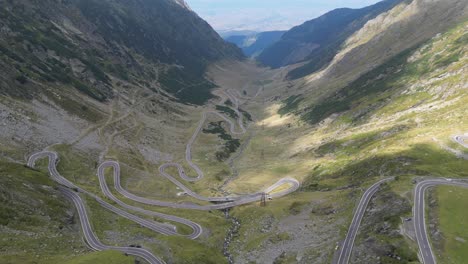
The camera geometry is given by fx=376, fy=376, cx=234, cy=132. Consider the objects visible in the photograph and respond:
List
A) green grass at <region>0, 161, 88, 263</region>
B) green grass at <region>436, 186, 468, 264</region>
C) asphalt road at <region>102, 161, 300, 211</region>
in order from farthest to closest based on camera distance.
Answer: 1. asphalt road at <region>102, 161, 300, 211</region>
2. green grass at <region>0, 161, 88, 263</region>
3. green grass at <region>436, 186, 468, 264</region>

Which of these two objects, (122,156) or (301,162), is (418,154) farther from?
(122,156)

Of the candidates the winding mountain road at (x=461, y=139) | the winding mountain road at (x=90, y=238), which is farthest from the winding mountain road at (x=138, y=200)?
the winding mountain road at (x=461, y=139)

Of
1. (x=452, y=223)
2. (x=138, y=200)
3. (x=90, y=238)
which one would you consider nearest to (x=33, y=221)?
(x=90, y=238)

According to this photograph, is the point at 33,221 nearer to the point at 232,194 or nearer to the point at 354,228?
the point at 232,194

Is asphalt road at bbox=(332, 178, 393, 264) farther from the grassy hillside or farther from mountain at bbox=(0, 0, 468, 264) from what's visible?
the grassy hillside

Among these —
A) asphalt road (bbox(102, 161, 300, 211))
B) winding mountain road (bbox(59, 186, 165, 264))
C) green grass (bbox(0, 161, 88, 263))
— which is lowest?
asphalt road (bbox(102, 161, 300, 211))

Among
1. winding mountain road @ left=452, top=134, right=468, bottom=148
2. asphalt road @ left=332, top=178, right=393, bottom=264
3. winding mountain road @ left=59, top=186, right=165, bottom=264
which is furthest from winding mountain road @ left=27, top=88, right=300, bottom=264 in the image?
winding mountain road @ left=452, top=134, right=468, bottom=148

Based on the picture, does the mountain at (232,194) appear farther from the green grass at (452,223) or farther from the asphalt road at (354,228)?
the asphalt road at (354,228)

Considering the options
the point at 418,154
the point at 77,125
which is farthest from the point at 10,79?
the point at 418,154
